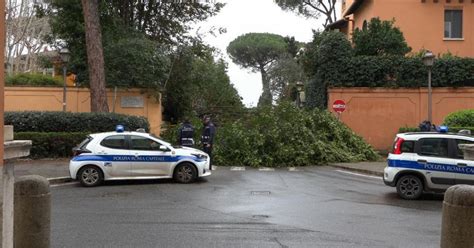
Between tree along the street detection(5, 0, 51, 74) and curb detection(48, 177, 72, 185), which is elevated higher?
tree along the street detection(5, 0, 51, 74)

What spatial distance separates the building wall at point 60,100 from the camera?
26.8 m

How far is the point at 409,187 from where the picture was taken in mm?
14047

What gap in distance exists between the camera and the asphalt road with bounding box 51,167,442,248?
8.81 meters

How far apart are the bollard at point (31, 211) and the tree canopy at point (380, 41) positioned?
2580 centimetres

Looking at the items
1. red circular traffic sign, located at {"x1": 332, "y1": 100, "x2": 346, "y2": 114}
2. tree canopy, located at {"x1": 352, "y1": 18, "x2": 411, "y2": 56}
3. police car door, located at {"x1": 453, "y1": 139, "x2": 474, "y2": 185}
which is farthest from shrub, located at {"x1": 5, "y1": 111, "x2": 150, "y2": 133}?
police car door, located at {"x1": 453, "y1": 139, "x2": 474, "y2": 185}

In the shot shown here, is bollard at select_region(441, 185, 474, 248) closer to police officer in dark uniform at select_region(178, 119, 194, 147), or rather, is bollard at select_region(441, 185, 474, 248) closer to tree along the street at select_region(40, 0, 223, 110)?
police officer in dark uniform at select_region(178, 119, 194, 147)

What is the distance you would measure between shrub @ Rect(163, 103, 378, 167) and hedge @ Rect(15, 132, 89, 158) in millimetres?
4721

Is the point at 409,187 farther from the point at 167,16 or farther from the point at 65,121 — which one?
the point at 167,16

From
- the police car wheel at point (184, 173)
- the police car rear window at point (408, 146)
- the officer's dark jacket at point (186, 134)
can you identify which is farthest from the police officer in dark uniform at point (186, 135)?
the police car rear window at point (408, 146)

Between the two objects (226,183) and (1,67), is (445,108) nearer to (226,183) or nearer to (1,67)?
(226,183)

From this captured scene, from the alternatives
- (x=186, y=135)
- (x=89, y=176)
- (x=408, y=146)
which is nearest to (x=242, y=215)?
(x=408, y=146)

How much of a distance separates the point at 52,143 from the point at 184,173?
7.98 meters

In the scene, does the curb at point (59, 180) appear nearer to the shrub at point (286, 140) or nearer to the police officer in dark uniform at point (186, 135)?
the police officer in dark uniform at point (186, 135)

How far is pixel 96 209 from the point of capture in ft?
38.4
